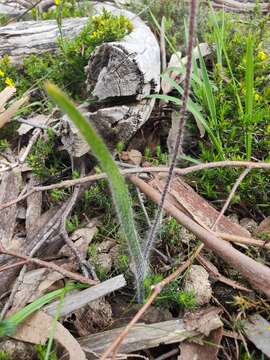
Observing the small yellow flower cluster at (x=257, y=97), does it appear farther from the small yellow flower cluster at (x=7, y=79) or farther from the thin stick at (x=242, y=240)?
the small yellow flower cluster at (x=7, y=79)

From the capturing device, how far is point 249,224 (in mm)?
2002

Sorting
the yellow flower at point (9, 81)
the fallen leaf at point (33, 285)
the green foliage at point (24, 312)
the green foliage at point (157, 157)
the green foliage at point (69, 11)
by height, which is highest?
the green foliage at point (69, 11)

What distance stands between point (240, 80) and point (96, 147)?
1694 mm

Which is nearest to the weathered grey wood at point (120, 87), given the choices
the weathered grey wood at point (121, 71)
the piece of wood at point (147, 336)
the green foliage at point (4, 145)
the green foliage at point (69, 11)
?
the weathered grey wood at point (121, 71)

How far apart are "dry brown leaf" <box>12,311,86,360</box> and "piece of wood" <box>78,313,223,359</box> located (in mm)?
50

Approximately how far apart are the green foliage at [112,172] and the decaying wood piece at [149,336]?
0.49 ft

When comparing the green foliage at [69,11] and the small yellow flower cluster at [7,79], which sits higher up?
the green foliage at [69,11]

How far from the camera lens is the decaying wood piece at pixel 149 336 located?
1.59 metres

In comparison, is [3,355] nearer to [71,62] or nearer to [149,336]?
[149,336]

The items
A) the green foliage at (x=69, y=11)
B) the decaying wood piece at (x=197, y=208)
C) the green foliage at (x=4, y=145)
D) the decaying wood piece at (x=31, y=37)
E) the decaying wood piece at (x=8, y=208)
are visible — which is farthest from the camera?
the green foliage at (x=69, y=11)

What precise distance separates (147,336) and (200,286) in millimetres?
305

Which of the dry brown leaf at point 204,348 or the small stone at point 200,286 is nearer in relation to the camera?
the dry brown leaf at point 204,348

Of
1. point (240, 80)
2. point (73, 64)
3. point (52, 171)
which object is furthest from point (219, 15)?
point (52, 171)

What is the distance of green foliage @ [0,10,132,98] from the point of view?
8.60 feet
